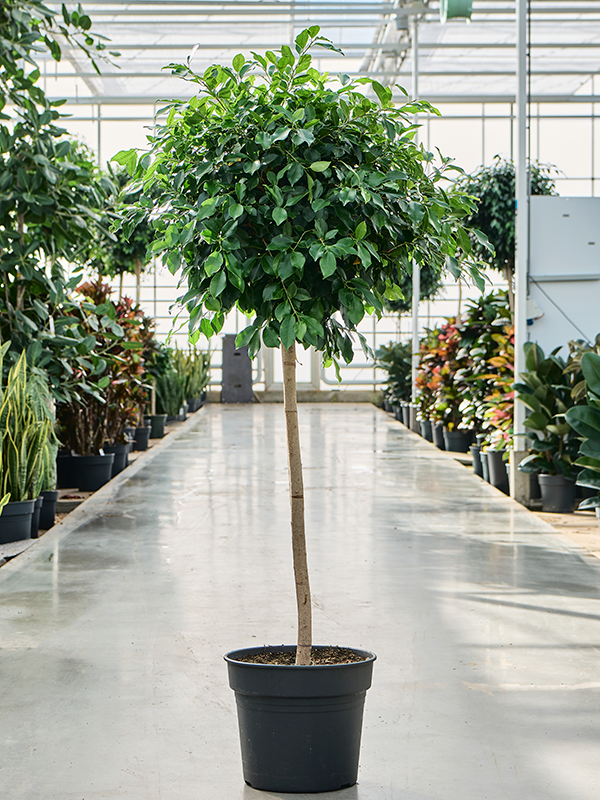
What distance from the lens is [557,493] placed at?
216 inches

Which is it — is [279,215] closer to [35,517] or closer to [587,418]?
[587,418]

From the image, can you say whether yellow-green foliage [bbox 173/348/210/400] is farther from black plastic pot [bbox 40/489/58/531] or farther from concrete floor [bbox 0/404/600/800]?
black plastic pot [bbox 40/489/58/531]

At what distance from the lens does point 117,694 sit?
2.54 metres

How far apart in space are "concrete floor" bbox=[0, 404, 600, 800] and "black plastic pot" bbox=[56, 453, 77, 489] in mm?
637

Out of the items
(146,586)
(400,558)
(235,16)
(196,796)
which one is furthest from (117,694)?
(235,16)

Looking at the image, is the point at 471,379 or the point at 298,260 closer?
the point at 298,260

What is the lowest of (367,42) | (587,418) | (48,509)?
(48,509)

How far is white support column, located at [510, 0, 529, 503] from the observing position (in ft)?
18.8

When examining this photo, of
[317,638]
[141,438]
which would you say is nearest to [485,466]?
[141,438]

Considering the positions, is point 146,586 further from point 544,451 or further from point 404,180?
point 544,451

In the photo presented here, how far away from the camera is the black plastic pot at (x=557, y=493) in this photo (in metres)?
5.45

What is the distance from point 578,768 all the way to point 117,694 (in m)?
1.32

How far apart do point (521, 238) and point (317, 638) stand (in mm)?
3780

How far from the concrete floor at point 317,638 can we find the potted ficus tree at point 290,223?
199 mm
